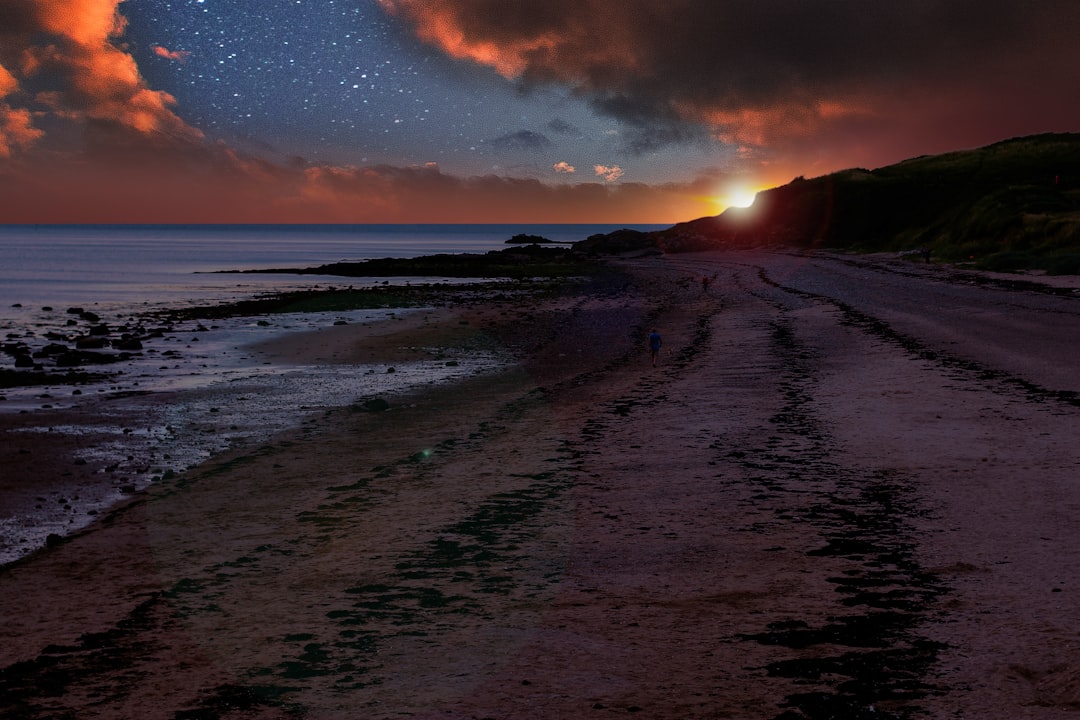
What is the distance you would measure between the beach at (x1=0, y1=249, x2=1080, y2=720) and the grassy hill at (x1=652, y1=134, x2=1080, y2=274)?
4940cm

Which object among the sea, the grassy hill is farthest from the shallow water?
the grassy hill

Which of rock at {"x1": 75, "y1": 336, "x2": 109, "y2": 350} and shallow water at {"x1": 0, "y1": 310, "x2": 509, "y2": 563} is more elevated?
rock at {"x1": 75, "y1": 336, "x2": 109, "y2": 350}

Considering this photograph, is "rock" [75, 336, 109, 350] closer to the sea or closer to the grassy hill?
the sea

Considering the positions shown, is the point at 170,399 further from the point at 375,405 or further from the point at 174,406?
the point at 375,405

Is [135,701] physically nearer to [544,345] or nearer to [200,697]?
[200,697]

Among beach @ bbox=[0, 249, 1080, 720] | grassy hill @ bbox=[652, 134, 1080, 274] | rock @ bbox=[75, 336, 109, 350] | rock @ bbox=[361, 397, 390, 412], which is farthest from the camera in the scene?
grassy hill @ bbox=[652, 134, 1080, 274]

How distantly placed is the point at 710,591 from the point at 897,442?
6142 mm

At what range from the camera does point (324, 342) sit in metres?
32.0

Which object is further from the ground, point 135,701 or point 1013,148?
point 1013,148

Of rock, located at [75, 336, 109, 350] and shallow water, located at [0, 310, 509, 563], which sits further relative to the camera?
rock, located at [75, 336, 109, 350]

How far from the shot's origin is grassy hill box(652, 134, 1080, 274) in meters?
68.6

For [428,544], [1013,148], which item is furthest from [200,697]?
[1013,148]

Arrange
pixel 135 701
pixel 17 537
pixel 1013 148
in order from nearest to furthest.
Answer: pixel 135 701 < pixel 17 537 < pixel 1013 148

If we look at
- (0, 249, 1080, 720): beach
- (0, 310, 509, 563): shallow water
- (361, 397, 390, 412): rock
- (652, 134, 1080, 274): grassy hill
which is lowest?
(0, 310, 509, 563): shallow water
